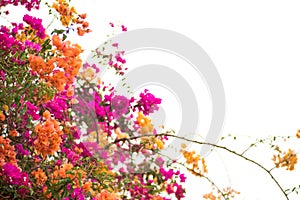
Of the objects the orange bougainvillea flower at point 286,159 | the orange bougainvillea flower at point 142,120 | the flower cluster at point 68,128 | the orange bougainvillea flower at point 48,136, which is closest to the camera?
the orange bougainvillea flower at point 48,136

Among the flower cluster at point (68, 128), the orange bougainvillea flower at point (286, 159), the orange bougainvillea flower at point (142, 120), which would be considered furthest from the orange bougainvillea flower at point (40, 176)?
the orange bougainvillea flower at point (286, 159)

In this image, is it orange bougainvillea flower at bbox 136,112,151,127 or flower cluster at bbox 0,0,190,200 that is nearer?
flower cluster at bbox 0,0,190,200

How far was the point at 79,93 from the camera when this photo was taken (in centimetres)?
300

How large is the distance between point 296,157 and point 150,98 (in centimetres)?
75

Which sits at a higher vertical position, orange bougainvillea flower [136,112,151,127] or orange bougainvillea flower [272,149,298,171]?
orange bougainvillea flower [136,112,151,127]

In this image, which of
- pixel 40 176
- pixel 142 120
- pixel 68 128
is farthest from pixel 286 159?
pixel 40 176

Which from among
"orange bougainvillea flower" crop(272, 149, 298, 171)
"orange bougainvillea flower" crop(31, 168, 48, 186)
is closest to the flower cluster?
"orange bougainvillea flower" crop(31, 168, 48, 186)

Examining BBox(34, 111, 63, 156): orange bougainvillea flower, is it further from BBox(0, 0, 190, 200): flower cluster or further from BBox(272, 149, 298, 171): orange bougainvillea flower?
BBox(272, 149, 298, 171): orange bougainvillea flower

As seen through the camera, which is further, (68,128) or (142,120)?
(142,120)

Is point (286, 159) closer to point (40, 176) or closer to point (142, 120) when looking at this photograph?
point (142, 120)

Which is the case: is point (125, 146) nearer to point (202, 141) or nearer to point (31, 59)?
point (202, 141)

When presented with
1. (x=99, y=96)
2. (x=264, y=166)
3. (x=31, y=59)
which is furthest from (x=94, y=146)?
(x=264, y=166)

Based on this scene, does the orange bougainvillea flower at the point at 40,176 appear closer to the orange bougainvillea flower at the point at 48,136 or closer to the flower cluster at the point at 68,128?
the flower cluster at the point at 68,128

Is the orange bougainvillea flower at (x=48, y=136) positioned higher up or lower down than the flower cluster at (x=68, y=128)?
lower down
